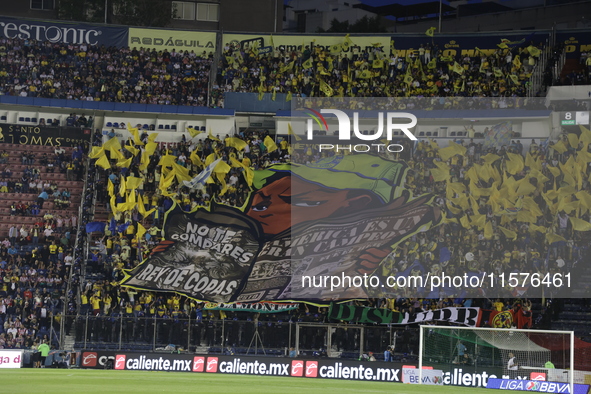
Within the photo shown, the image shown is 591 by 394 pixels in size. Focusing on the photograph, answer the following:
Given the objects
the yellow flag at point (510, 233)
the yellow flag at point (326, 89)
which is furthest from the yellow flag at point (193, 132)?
the yellow flag at point (510, 233)

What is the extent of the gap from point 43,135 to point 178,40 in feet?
33.1

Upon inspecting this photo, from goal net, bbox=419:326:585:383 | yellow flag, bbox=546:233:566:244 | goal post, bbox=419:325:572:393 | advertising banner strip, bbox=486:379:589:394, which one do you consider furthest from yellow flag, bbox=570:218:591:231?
advertising banner strip, bbox=486:379:589:394

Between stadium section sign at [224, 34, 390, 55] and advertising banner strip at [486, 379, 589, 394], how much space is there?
23.1 metres

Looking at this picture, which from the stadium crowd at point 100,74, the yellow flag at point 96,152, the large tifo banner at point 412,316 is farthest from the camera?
the stadium crowd at point 100,74

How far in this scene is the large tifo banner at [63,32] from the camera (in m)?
41.8

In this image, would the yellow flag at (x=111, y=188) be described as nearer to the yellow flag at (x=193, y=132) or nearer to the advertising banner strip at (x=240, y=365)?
the yellow flag at (x=193, y=132)

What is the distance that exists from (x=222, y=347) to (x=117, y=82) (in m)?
18.5

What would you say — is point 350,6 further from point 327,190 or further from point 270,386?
point 270,386

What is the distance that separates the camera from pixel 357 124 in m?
32.6

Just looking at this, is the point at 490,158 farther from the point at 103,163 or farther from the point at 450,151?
the point at 103,163

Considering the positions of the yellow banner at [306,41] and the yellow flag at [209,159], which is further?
the yellow banner at [306,41]

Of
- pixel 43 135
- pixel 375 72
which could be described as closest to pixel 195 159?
pixel 43 135

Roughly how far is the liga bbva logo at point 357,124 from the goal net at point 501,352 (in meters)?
11.3

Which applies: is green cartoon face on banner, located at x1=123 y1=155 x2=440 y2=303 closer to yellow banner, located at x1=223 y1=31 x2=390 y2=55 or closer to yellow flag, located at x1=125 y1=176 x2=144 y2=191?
yellow flag, located at x1=125 y1=176 x2=144 y2=191
